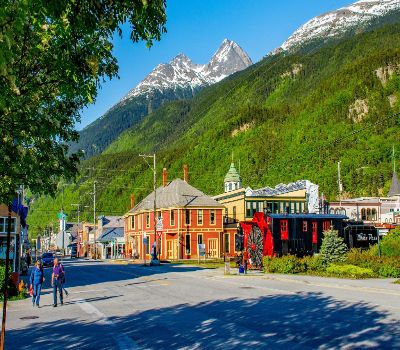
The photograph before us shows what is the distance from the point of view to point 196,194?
67688 mm

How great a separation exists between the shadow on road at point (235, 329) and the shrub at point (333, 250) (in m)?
15.9

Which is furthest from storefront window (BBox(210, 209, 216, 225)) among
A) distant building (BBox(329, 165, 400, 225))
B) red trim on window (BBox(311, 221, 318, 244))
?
red trim on window (BBox(311, 221, 318, 244))

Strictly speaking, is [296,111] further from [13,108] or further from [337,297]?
[13,108]

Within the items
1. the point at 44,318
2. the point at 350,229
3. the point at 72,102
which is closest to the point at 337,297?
the point at 44,318

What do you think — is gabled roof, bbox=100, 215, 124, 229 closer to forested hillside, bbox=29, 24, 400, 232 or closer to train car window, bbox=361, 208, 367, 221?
forested hillside, bbox=29, 24, 400, 232

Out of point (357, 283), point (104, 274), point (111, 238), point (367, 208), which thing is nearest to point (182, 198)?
point (104, 274)

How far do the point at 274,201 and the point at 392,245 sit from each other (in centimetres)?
3393

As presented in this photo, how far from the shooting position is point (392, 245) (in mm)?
34594

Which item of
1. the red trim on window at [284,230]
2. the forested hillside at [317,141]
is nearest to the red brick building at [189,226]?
the red trim on window at [284,230]

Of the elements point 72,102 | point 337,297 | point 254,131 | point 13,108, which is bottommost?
point 337,297

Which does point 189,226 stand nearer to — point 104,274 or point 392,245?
point 104,274

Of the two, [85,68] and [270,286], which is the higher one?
[85,68]

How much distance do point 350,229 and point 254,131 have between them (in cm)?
12030

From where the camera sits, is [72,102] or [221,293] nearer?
[72,102]
